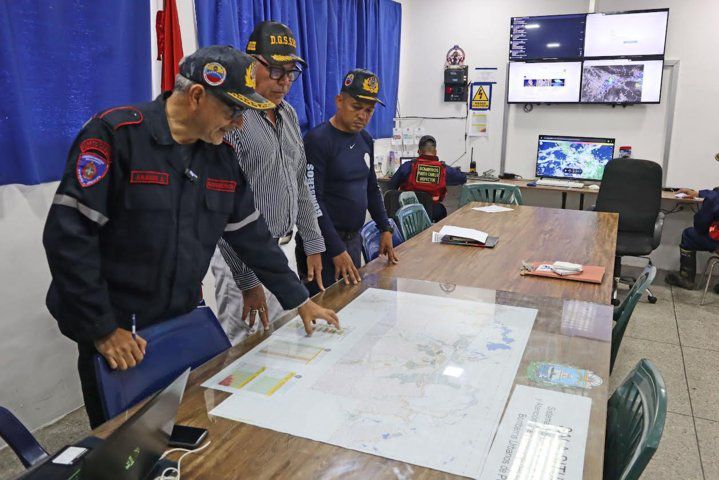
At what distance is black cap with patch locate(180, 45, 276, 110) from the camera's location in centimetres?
138

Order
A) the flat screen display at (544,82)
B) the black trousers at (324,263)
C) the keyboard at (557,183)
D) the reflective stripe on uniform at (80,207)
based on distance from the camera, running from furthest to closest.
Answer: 1. the flat screen display at (544,82)
2. the keyboard at (557,183)
3. the black trousers at (324,263)
4. the reflective stripe on uniform at (80,207)

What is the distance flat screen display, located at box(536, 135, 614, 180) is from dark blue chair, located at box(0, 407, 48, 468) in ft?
16.6

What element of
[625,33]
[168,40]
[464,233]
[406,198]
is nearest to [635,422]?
[464,233]

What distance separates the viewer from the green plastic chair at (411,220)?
343 centimetres

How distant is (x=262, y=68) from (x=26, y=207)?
1.29 meters

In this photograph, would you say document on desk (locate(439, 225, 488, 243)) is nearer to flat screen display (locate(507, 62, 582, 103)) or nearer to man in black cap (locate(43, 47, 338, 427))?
man in black cap (locate(43, 47, 338, 427))

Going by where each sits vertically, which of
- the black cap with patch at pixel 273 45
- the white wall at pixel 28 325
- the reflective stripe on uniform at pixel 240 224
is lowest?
the white wall at pixel 28 325

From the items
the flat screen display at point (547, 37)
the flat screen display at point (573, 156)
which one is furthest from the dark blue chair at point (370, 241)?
the flat screen display at point (547, 37)

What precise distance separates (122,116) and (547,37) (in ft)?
16.0

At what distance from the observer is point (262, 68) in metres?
2.00

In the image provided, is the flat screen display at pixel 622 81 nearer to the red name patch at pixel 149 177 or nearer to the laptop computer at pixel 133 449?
the red name patch at pixel 149 177

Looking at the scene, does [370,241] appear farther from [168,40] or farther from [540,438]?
[540,438]

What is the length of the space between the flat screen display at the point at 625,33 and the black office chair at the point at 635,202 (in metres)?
1.27

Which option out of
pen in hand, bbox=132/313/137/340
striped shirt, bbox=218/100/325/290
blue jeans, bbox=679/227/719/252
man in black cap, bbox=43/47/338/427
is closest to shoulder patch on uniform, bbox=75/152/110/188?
man in black cap, bbox=43/47/338/427
